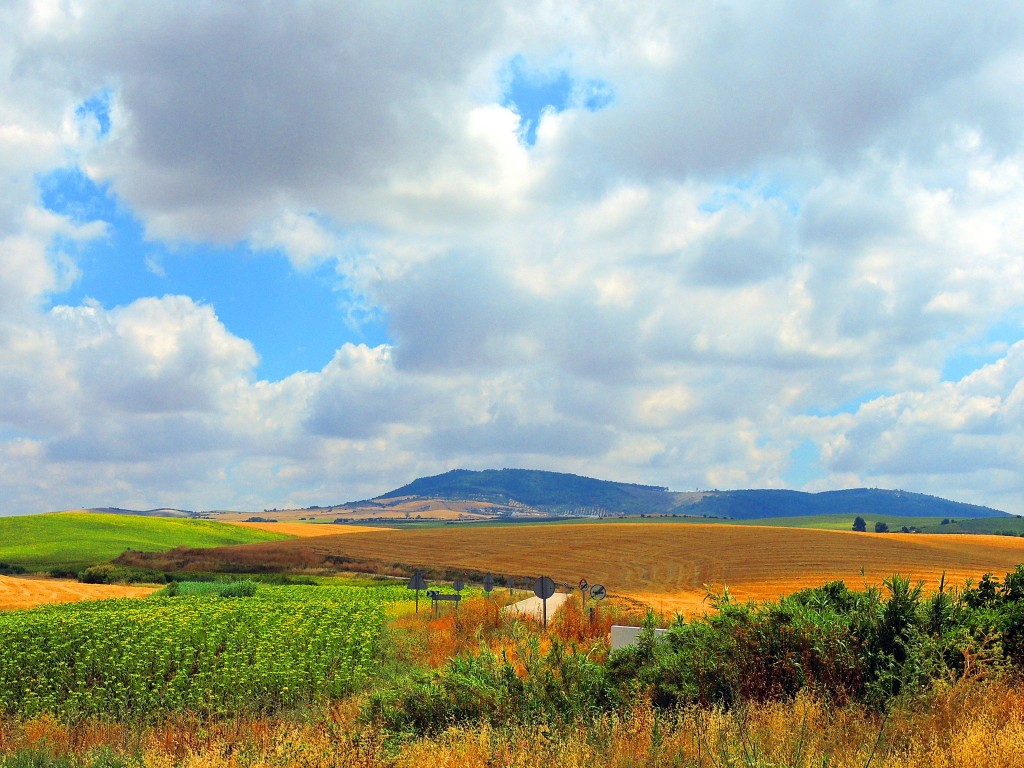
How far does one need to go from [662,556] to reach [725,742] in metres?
71.6

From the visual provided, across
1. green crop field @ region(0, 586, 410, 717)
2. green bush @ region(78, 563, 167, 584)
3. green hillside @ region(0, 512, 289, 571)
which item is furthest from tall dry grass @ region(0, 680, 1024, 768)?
green hillside @ region(0, 512, 289, 571)

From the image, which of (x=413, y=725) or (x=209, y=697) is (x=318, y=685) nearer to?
(x=209, y=697)

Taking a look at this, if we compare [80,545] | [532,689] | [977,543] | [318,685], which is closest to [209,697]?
[318,685]

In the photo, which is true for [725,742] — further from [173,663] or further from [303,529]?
[303,529]

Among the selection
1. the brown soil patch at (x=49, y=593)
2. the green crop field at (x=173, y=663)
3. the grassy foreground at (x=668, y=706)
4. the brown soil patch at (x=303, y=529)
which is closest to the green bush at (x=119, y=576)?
the brown soil patch at (x=49, y=593)

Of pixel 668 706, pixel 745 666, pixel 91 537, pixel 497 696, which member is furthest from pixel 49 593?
pixel 91 537

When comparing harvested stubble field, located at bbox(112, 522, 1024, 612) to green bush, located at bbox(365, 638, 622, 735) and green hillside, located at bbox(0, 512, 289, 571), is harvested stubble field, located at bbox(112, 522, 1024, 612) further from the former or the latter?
green bush, located at bbox(365, 638, 622, 735)

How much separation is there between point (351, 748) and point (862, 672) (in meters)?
6.93

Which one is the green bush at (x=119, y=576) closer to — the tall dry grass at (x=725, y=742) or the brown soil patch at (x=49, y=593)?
the brown soil patch at (x=49, y=593)

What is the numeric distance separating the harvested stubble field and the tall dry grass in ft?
133

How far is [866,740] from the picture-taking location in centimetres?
892

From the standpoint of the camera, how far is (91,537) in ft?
311

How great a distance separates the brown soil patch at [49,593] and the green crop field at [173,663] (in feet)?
75.5

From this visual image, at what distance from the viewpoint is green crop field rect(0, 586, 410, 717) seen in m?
15.9
